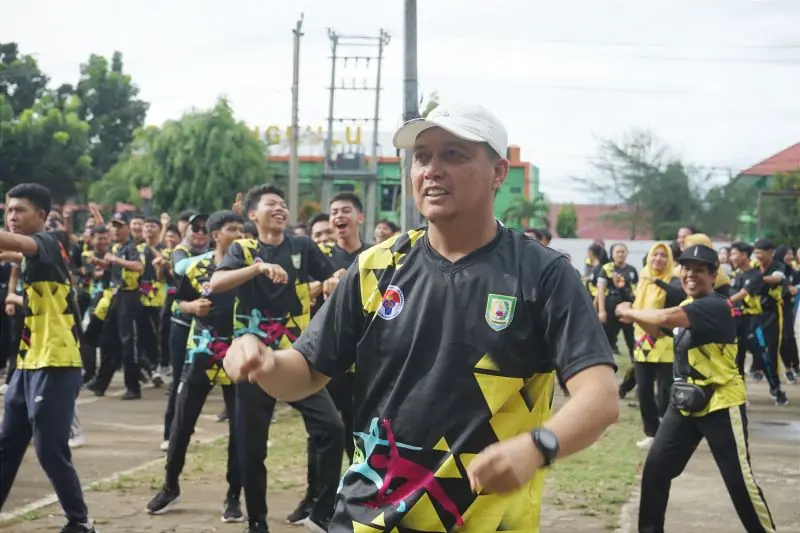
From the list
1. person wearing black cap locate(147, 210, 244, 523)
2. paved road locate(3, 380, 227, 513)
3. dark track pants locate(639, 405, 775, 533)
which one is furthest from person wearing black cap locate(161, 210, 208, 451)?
dark track pants locate(639, 405, 775, 533)

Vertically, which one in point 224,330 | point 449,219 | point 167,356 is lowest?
point 167,356

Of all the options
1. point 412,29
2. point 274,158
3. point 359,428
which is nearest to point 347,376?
point 359,428

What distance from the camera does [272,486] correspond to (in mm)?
9055

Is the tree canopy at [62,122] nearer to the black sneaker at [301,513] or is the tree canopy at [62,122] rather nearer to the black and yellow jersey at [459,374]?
the black sneaker at [301,513]

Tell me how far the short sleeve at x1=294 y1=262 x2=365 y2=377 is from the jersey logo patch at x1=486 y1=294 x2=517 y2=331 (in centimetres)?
44

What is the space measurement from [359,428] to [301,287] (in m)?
4.27

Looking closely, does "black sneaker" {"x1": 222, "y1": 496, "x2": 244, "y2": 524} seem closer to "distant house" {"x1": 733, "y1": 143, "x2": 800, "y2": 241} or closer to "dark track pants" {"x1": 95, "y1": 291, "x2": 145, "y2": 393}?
"dark track pants" {"x1": 95, "y1": 291, "x2": 145, "y2": 393}

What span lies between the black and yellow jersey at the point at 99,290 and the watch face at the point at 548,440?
12.6m

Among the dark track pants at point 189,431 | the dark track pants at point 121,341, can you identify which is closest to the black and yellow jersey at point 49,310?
the dark track pants at point 189,431

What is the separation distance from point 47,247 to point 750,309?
12.2 metres

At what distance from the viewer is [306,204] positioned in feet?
185

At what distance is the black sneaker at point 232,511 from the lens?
310 inches

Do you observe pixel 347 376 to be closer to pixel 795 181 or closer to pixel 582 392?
pixel 582 392

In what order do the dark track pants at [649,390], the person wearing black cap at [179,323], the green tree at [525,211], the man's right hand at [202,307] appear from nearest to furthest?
the man's right hand at [202,307]
the person wearing black cap at [179,323]
the dark track pants at [649,390]
the green tree at [525,211]
